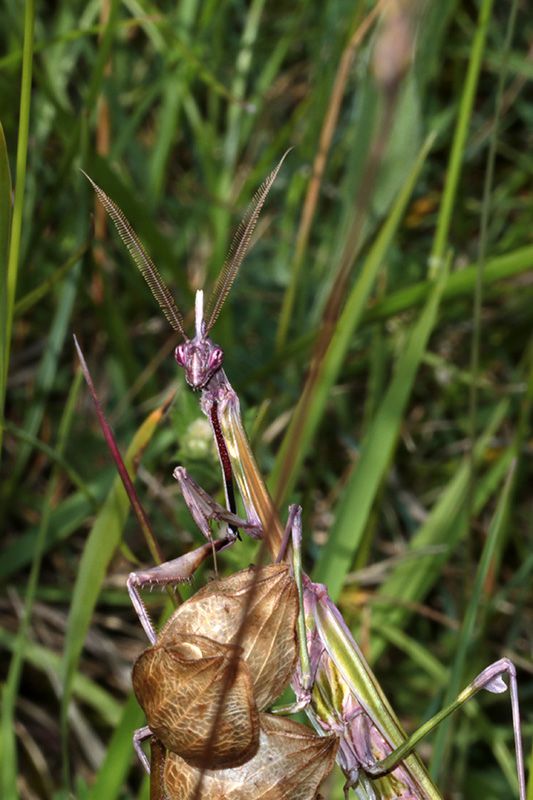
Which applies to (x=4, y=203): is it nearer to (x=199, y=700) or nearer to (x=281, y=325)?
(x=199, y=700)

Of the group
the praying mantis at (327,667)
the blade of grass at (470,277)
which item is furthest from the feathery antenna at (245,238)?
the blade of grass at (470,277)

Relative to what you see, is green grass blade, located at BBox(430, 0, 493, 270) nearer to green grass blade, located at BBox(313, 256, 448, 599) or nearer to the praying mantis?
green grass blade, located at BBox(313, 256, 448, 599)

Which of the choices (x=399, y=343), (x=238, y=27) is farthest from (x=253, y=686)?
(x=238, y=27)

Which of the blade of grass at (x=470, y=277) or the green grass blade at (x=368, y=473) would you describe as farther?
the blade of grass at (x=470, y=277)

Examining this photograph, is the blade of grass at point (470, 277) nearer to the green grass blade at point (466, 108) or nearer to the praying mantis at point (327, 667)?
the green grass blade at point (466, 108)

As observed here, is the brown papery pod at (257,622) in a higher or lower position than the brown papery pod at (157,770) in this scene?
higher

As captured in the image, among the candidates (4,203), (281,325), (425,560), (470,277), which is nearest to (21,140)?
(4,203)
